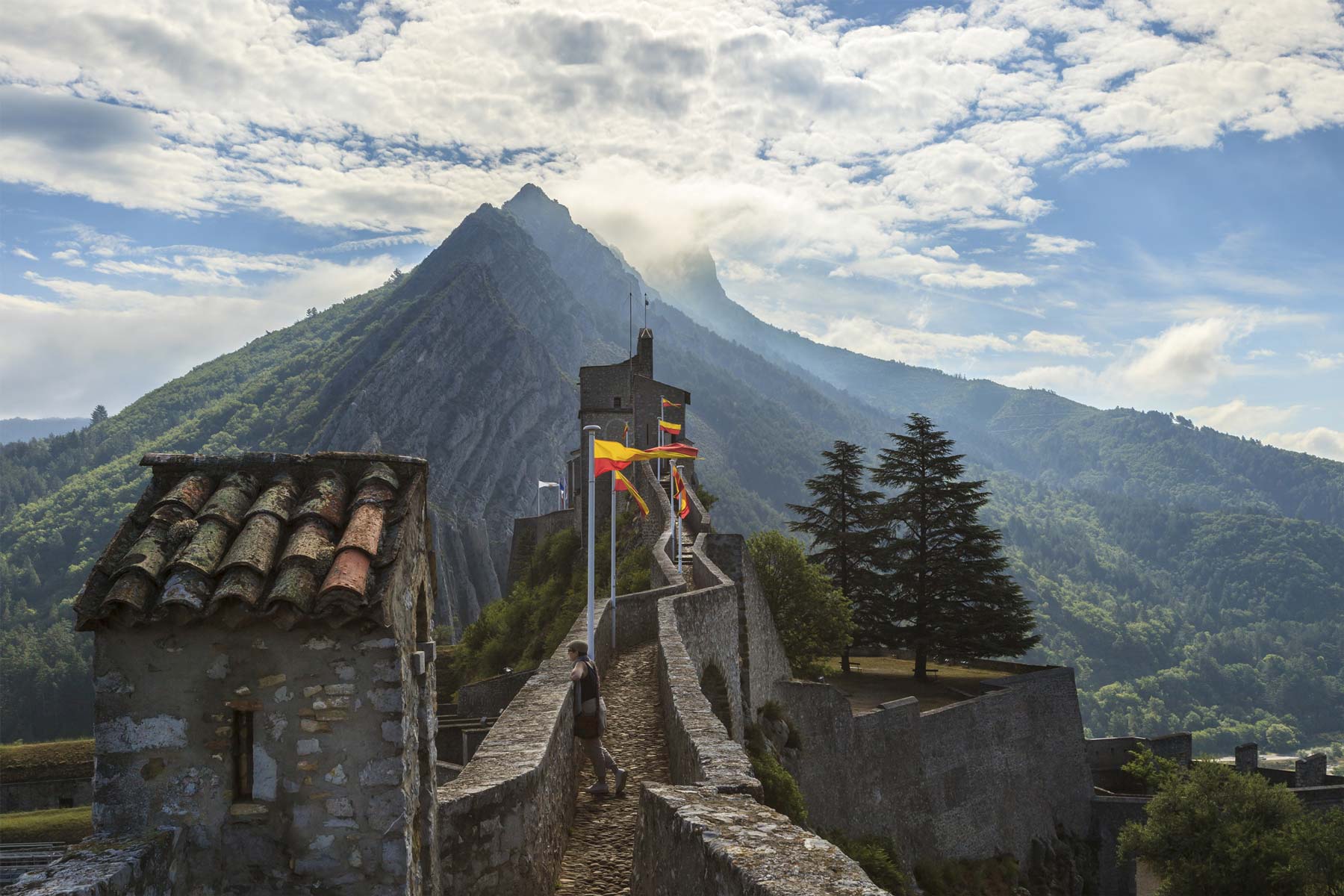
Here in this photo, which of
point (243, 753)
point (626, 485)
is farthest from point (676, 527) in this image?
point (243, 753)

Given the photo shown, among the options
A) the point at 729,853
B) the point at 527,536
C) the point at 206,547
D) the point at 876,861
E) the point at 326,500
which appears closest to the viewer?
the point at 729,853

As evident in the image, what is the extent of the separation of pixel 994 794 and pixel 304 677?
2949cm

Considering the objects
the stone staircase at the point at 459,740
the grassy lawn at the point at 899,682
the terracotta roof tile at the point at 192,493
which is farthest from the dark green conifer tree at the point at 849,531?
the terracotta roof tile at the point at 192,493

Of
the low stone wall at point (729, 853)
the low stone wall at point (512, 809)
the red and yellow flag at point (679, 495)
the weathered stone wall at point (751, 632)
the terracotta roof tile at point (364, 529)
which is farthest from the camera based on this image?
the red and yellow flag at point (679, 495)

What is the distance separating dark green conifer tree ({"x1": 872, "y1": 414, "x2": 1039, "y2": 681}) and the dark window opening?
3530 cm

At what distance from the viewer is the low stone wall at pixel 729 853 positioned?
4895mm

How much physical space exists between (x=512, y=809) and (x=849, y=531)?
36.5 m

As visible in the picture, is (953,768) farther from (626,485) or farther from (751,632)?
(626,485)

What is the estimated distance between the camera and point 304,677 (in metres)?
6.03

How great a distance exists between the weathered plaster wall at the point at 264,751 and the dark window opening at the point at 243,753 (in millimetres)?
45

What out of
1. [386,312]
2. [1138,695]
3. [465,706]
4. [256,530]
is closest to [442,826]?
[256,530]

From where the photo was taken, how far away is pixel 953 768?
29.6m

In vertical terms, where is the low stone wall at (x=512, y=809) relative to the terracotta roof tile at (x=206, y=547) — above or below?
below

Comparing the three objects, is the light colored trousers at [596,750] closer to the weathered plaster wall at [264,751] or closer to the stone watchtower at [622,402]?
the weathered plaster wall at [264,751]
